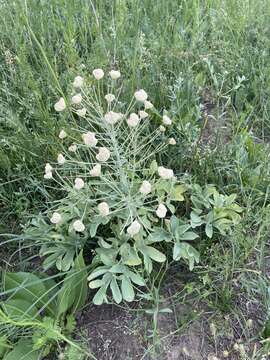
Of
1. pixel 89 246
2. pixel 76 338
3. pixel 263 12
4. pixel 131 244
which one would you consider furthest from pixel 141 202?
pixel 263 12

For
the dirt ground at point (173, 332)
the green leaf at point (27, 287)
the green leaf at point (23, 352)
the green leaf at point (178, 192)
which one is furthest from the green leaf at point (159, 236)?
the green leaf at point (23, 352)

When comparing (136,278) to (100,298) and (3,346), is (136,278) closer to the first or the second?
(100,298)

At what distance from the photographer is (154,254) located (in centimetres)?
143

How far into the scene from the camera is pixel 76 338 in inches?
57.6

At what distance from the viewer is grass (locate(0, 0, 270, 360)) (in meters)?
1.52

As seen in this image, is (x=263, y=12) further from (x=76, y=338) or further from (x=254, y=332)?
(x=76, y=338)

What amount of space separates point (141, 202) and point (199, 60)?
106 cm

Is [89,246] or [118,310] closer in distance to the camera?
[118,310]

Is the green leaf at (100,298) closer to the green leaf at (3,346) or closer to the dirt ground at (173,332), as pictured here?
the dirt ground at (173,332)

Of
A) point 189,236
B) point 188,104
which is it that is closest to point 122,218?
point 189,236

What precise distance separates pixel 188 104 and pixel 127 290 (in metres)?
0.96

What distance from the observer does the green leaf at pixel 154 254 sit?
4.66 ft

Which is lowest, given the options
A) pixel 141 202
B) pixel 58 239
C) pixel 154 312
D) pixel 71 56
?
pixel 154 312

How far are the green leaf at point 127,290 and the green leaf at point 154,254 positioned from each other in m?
0.11
